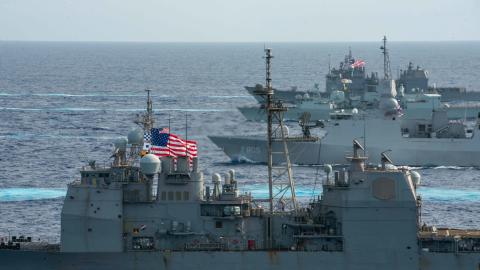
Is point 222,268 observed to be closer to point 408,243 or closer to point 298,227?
point 298,227

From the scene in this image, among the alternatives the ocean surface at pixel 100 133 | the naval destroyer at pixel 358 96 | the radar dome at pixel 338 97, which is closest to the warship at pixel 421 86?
the naval destroyer at pixel 358 96

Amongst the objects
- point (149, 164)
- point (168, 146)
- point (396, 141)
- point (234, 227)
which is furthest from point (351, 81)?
point (149, 164)

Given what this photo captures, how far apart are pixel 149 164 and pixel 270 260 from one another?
486 cm

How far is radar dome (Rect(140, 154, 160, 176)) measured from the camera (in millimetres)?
38250

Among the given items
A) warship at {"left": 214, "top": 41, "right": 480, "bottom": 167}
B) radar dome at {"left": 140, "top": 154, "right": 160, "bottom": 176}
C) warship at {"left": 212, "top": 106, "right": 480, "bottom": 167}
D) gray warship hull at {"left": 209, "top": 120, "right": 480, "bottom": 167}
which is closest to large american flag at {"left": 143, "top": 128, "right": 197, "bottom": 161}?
radar dome at {"left": 140, "top": 154, "right": 160, "bottom": 176}

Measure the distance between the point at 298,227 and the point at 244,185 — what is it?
26894mm

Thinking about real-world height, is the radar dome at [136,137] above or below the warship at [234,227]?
above

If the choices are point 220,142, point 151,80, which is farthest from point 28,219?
point 151,80

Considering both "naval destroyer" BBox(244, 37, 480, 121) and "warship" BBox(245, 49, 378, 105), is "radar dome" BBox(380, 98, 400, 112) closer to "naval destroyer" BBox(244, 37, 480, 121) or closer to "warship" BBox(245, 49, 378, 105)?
"naval destroyer" BBox(244, 37, 480, 121)

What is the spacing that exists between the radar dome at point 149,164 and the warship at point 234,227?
0.03 m

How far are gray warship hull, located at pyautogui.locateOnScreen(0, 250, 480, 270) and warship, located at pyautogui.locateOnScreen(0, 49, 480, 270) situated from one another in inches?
1.2

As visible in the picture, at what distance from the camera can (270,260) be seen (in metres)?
38.4

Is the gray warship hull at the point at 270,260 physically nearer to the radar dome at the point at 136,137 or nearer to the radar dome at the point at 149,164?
the radar dome at the point at 149,164

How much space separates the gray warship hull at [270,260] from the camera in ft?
126
